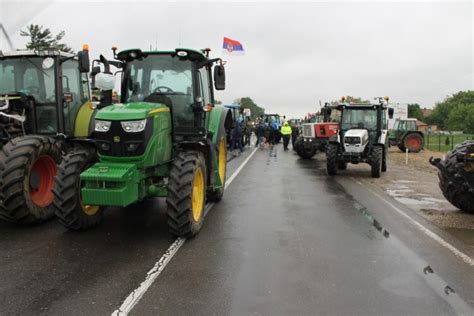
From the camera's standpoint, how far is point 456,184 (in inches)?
322

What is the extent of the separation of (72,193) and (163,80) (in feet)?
7.61

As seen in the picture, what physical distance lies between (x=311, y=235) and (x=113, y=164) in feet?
9.88

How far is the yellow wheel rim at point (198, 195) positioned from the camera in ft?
21.3

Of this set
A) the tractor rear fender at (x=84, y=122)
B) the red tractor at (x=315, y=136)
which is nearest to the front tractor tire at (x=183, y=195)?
the tractor rear fender at (x=84, y=122)

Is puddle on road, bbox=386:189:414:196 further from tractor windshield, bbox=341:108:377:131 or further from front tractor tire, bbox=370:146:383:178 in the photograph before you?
tractor windshield, bbox=341:108:377:131

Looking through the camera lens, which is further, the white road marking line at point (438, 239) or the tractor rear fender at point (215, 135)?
the tractor rear fender at point (215, 135)

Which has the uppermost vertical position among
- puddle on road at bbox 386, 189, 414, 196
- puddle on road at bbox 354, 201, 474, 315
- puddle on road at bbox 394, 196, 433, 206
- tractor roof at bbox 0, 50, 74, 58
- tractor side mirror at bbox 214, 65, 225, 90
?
tractor roof at bbox 0, 50, 74, 58

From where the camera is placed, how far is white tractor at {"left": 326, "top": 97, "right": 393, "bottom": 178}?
13867 millimetres

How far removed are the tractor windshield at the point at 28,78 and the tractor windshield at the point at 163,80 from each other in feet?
5.10

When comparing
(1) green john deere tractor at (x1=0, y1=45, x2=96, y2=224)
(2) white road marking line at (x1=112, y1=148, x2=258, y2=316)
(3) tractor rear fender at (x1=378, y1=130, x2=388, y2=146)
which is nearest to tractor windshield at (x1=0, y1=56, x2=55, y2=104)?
(1) green john deere tractor at (x1=0, y1=45, x2=96, y2=224)

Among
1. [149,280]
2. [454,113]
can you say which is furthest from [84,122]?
[454,113]

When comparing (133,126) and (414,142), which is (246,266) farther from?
(414,142)

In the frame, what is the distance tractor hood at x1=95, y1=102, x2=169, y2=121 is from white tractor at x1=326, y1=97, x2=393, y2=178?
8692mm

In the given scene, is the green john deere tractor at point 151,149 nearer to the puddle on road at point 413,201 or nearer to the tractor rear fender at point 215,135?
the tractor rear fender at point 215,135
